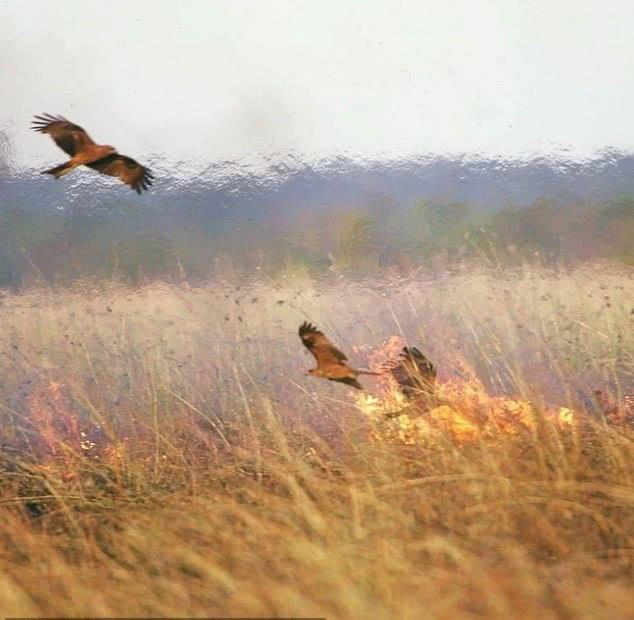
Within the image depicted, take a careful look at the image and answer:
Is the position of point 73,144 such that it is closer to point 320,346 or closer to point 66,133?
point 66,133

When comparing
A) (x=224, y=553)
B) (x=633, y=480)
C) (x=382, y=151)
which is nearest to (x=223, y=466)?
(x=224, y=553)

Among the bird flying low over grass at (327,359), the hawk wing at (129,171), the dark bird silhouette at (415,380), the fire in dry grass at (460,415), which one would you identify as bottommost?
the fire in dry grass at (460,415)

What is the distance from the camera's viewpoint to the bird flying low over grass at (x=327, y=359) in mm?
4961

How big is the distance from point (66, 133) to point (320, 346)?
160 cm

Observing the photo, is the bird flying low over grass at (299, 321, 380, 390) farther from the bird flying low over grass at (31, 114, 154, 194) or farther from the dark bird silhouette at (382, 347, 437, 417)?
the bird flying low over grass at (31, 114, 154, 194)

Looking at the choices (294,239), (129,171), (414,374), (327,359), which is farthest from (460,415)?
(294,239)

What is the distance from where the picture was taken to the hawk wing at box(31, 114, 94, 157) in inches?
213

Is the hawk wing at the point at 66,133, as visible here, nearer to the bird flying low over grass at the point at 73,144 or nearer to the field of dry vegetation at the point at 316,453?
the bird flying low over grass at the point at 73,144

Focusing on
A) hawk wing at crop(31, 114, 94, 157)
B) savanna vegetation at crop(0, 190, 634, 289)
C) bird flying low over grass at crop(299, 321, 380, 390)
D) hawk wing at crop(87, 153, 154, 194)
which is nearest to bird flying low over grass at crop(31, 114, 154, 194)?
hawk wing at crop(31, 114, 94, 157)

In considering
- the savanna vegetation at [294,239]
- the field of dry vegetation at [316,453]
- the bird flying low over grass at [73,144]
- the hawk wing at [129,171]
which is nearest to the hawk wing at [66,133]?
the bird flying low over grass at [73,144]

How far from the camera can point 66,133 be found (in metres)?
5.46

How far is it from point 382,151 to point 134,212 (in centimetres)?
158

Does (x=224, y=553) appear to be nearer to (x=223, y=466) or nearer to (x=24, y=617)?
(x=24, y=617)

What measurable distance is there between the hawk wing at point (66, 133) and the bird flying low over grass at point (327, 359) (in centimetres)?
140
